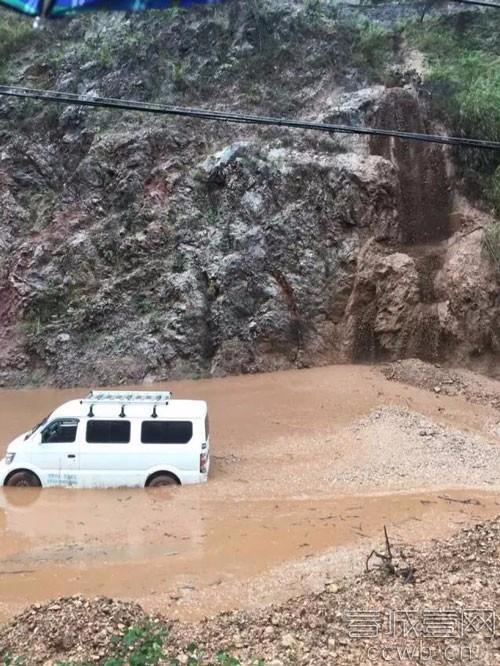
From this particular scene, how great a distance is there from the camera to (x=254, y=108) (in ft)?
70.3

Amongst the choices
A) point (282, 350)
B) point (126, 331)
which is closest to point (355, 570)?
point (282, 350)

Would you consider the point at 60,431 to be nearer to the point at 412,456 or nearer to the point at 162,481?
the point at 162,481

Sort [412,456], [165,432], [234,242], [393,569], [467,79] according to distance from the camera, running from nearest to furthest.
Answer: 1. [393,569]
2. [165,432]
3. [412,456]
4. [234,242]
5. [467,79]

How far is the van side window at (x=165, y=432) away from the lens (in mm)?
10469

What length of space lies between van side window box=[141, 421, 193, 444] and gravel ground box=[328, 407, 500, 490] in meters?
2.63

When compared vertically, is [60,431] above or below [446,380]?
below

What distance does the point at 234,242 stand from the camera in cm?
1894

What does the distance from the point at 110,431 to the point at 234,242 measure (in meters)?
9.72

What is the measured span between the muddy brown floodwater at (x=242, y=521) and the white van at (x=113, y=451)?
0.27m

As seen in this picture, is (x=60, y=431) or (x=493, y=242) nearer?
(x=60, y=431)

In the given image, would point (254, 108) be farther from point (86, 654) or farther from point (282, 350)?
point (86, 654)

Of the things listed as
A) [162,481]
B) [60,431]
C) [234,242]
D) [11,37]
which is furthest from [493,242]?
[11,37]

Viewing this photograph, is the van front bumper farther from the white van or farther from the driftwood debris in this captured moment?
the driftwood debris

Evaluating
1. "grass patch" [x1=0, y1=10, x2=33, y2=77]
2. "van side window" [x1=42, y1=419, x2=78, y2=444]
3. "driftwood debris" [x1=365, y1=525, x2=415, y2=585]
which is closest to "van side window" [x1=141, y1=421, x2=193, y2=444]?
"van side window" [x1=42, y1=419, x2=78, y2=444]
